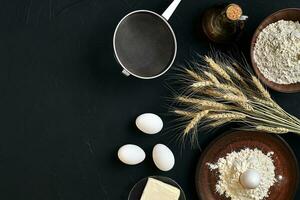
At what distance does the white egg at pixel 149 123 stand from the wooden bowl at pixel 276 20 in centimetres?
31

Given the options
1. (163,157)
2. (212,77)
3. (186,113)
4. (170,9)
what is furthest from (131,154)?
(170,9)

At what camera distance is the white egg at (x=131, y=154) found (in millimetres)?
1374

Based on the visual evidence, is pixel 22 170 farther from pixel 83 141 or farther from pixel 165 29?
pixel 165 29

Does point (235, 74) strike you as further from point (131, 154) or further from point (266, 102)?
point (131, 154)

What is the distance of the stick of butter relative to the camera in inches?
55.1

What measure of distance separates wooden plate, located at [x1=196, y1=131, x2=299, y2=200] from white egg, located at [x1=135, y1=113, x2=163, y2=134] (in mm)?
160

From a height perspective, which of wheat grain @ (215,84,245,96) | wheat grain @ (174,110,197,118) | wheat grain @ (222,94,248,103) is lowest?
wheat grain @ (174,110,197,118)

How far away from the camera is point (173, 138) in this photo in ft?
4.69

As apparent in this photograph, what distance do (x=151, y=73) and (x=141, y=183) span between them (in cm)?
32

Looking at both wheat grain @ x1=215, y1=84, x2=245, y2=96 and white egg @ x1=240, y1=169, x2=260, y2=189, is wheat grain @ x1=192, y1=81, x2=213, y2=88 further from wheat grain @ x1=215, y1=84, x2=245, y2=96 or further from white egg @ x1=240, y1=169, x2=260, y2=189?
white egg @ x1=240, y1=169, x2=260, y2=189

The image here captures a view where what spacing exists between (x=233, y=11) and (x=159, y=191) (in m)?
0.55

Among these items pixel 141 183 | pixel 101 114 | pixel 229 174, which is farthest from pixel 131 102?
pixel 229 174

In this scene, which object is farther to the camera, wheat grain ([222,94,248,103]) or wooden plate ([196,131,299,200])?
wooden plate ([196,131,299,200])

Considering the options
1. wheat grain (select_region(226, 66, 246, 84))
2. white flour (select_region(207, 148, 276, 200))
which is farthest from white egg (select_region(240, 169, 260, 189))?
wheat grain (select_region(226, 66, 246, 84))
